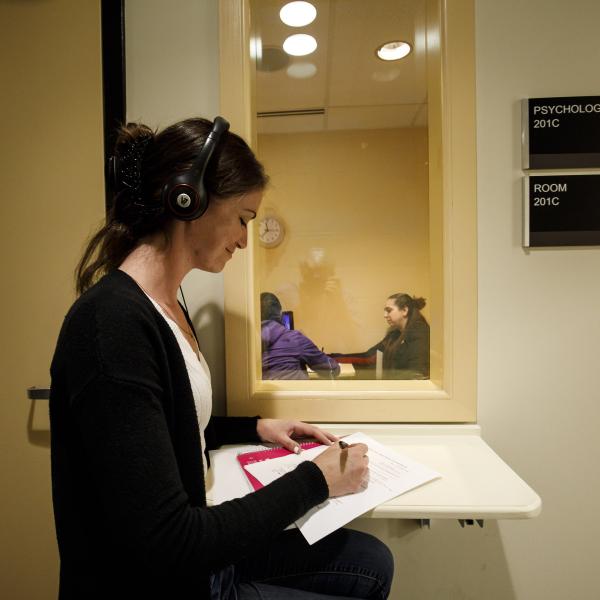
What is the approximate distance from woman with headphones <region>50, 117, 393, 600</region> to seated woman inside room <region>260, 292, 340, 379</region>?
51 cm

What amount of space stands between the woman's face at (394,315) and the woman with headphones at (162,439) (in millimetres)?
730

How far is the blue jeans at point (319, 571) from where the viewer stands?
834mm

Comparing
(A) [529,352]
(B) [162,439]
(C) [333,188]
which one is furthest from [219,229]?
(C) [333,188]

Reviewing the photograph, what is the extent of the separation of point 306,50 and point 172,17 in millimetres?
525

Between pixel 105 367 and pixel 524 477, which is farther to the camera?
pixel 524 477

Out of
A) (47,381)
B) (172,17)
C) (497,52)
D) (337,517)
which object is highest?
(172,17)

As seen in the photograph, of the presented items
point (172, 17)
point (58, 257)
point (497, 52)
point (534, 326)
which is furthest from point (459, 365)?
point (172, 17)

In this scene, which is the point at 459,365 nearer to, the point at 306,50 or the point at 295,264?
the point at 295,264

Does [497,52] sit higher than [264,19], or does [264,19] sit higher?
[264,19]

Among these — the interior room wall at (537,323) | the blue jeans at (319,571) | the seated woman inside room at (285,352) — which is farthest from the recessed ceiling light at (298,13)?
the blue jeans at (319,571)

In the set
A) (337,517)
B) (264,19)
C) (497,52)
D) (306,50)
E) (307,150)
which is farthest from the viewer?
(307,150)

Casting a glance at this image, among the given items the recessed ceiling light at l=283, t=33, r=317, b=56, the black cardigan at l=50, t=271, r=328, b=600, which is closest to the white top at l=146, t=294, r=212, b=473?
the black cardigan at l=50, t=271, r=328, b=600

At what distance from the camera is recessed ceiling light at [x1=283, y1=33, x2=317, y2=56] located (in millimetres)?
1420

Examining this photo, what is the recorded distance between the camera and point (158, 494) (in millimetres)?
539
